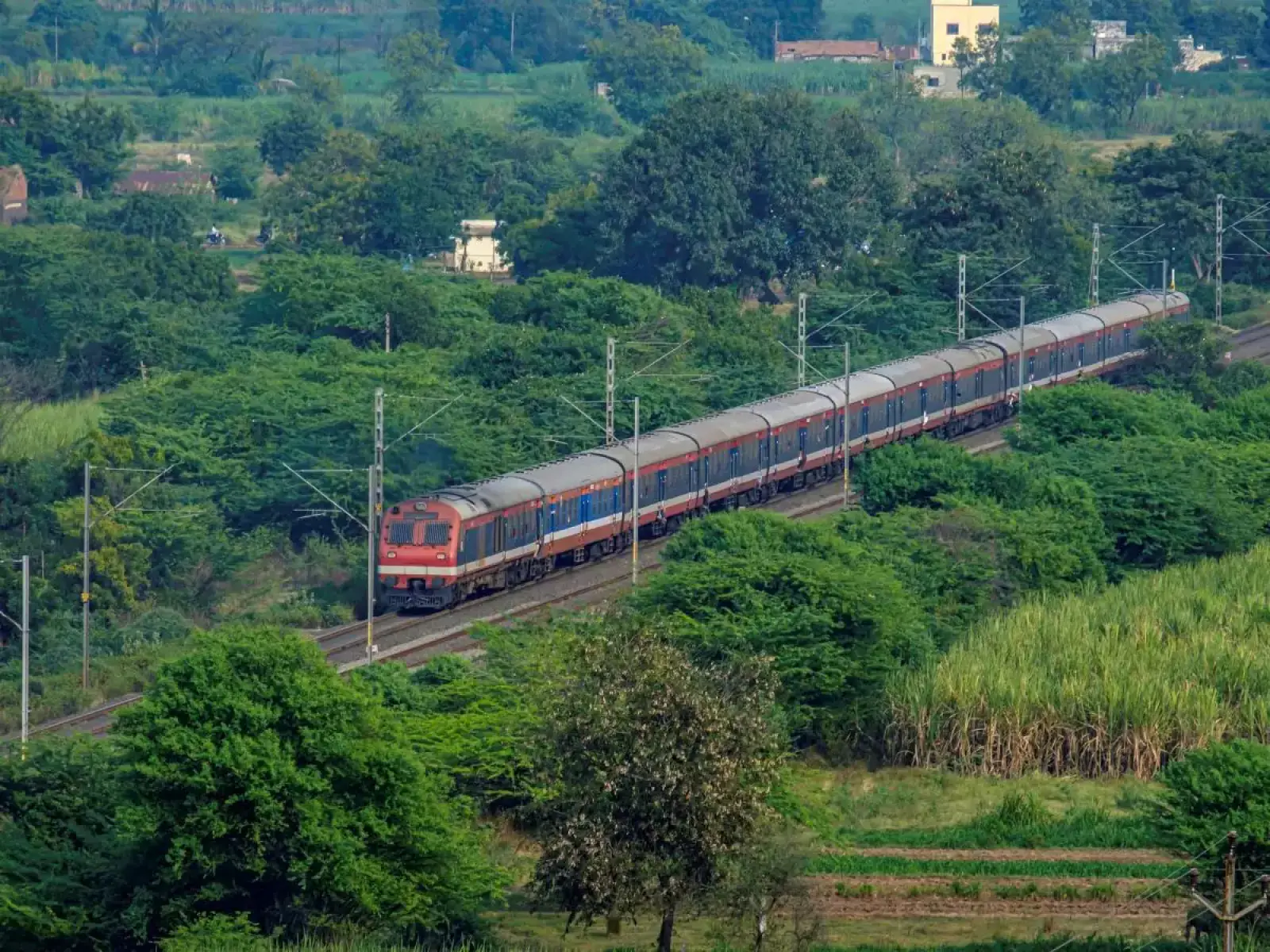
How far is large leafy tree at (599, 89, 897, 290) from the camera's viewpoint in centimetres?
12738

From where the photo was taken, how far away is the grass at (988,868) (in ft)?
167

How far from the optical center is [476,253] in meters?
148

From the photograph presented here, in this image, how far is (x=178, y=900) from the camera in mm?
44125

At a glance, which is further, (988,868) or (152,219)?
(152,219)

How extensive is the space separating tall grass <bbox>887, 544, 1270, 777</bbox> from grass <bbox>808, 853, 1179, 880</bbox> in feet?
23.4

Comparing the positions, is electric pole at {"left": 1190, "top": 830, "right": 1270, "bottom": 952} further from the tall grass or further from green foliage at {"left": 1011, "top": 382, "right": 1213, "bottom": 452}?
green foliage at {"left": 1011, "top": 382, "right": 1213, "bottom": 452}

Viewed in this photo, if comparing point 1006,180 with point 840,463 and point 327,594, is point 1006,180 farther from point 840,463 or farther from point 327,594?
point 327,594

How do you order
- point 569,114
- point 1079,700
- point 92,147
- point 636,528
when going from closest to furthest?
1. point 1079,700
2. point 636,528
3. point 92,147
4. point 569,114

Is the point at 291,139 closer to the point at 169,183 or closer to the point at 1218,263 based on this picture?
the point at 169,183

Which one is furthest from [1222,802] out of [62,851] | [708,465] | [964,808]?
[708,465]

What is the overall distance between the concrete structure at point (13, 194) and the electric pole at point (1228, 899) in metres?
113

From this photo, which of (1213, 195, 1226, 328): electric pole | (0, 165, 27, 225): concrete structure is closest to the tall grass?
(1213, 195, 1226, 328): electric pole

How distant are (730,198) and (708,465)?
160 feet

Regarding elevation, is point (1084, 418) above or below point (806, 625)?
below
